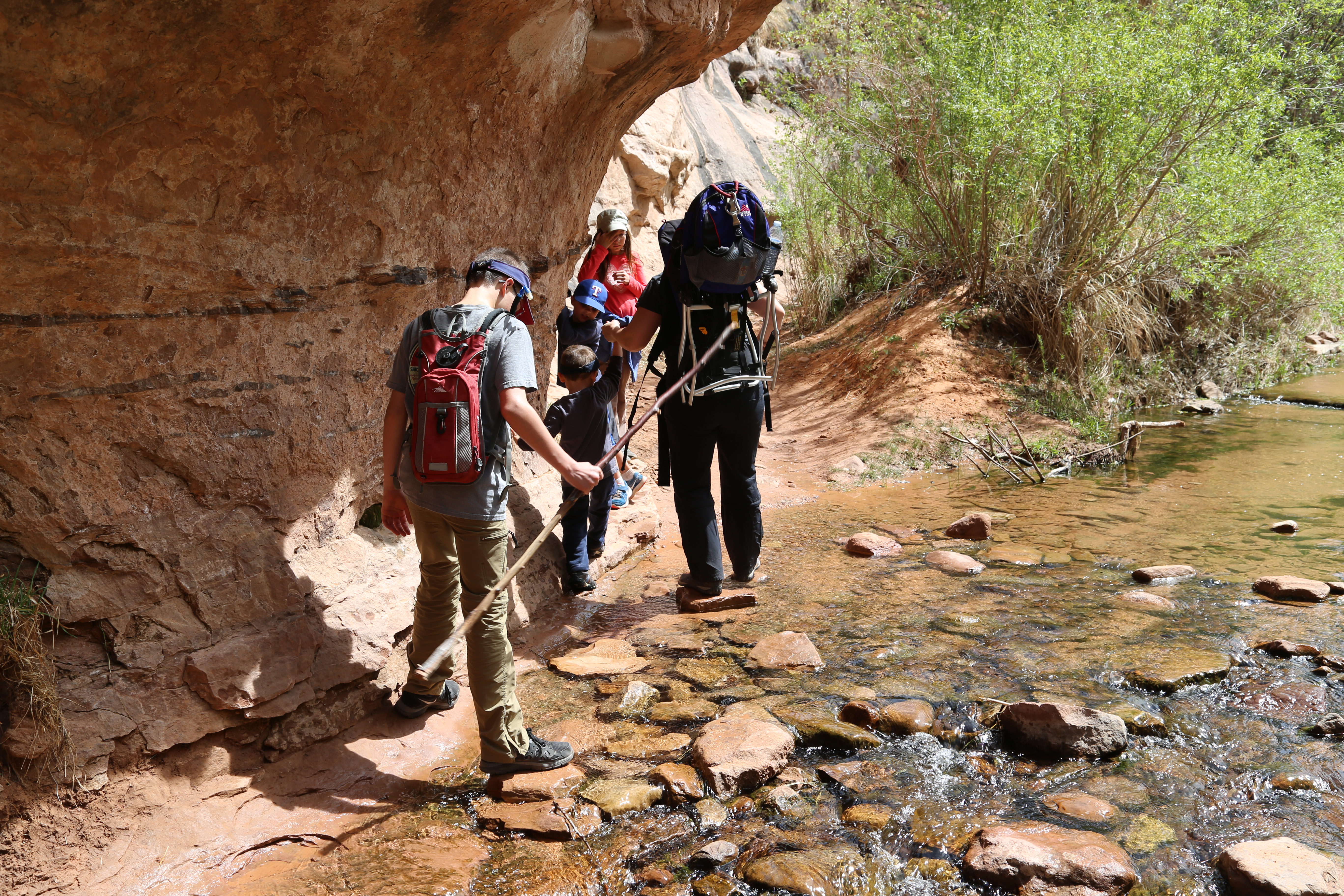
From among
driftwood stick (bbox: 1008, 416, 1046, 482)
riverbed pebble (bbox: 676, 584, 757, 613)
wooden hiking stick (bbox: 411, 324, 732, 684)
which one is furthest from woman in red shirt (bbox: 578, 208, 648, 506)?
driftwood stick (bbox: 1008, 416, 1046, 482)

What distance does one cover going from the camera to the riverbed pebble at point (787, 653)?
13.0 ft

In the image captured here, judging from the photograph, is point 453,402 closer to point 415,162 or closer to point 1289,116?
point 415,162

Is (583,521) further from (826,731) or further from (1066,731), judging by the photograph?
(1066,731)

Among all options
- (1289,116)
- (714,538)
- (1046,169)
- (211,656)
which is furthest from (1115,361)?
(211,656)

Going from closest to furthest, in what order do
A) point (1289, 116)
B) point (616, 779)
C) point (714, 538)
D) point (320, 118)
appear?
point (616, 779)
point (320, 118)
point (714, 538)
point (1289, 116)

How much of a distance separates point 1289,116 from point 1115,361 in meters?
8.79

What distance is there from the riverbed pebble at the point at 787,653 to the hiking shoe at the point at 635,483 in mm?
2147

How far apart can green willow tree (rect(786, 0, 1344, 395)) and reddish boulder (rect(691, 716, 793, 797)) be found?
24.8ft

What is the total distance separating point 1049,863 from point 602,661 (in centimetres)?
210

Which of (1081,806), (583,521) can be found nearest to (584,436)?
(583,521)

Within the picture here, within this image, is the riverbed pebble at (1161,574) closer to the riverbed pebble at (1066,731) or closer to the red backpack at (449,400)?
the riverbed pebble at (1066,731)

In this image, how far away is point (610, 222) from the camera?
235 inches

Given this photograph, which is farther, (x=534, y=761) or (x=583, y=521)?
(x=583, y=521)

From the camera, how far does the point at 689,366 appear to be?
436 centimetres
